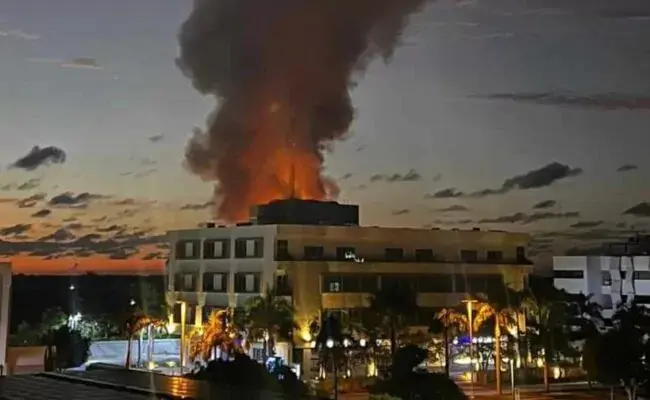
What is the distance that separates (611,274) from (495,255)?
2.42 m

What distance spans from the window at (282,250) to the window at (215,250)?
849 millimetres

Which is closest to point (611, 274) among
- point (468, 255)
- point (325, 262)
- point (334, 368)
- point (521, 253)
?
point (521, 253)

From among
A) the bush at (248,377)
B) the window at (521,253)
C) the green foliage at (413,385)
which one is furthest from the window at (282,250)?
the green foliage at (413,385)

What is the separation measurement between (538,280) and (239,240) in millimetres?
5682

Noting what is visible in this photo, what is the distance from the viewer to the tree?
451 inches

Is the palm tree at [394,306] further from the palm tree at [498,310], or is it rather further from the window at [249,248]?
the window at [249,248]

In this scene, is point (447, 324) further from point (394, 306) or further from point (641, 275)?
point (641, 275)

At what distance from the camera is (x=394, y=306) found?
15391 mm

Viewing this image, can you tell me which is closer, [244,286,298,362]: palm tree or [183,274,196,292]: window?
[244,286,298,362]: palm tree

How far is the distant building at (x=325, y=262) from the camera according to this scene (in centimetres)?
1523

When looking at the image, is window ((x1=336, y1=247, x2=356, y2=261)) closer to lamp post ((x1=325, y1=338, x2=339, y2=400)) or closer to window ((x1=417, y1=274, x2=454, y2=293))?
window ((x1=417, y1=274, x2=454, y2=293))

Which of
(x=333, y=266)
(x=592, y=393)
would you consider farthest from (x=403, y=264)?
(x=592, y=393)

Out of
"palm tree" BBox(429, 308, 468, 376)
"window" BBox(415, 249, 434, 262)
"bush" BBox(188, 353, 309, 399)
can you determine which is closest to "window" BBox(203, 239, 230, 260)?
"window" BBox(415, 249, 434, 262)

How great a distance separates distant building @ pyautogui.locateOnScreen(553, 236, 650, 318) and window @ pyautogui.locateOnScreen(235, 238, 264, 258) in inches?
225
